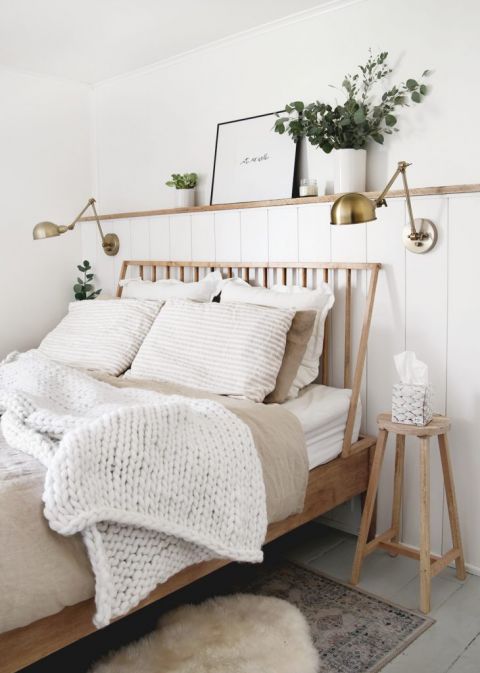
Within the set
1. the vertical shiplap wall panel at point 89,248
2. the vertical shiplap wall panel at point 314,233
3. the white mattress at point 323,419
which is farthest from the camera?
the vertical shiplap wall panel at point 89,248

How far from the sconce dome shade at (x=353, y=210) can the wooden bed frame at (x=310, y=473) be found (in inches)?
15.4

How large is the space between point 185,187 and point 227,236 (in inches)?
15.8

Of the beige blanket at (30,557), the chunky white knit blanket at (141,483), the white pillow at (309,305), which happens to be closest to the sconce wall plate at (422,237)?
the white pillow at (309,305)

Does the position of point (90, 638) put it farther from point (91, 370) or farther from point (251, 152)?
point (251, 152)

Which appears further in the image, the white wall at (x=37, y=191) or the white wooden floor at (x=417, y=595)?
the white wall at (x=37, y=191)

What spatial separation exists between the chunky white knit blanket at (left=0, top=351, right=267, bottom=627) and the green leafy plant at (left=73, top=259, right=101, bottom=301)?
1874 mm

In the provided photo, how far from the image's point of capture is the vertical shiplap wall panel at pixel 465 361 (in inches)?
90.9

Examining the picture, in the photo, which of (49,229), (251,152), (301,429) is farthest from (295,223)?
(49,229)

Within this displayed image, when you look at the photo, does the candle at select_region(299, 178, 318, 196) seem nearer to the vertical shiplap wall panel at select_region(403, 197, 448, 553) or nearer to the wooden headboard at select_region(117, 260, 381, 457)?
the wooden headboard at select_region(117, 260, 381, 457)

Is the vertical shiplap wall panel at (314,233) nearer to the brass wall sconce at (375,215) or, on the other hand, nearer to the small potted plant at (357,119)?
the small potted plant at (357,119)

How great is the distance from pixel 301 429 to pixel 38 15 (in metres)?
2.08

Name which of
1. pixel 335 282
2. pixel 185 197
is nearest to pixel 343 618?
pixel 335 282

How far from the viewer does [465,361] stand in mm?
2365

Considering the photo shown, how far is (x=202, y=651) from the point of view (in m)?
1.86
